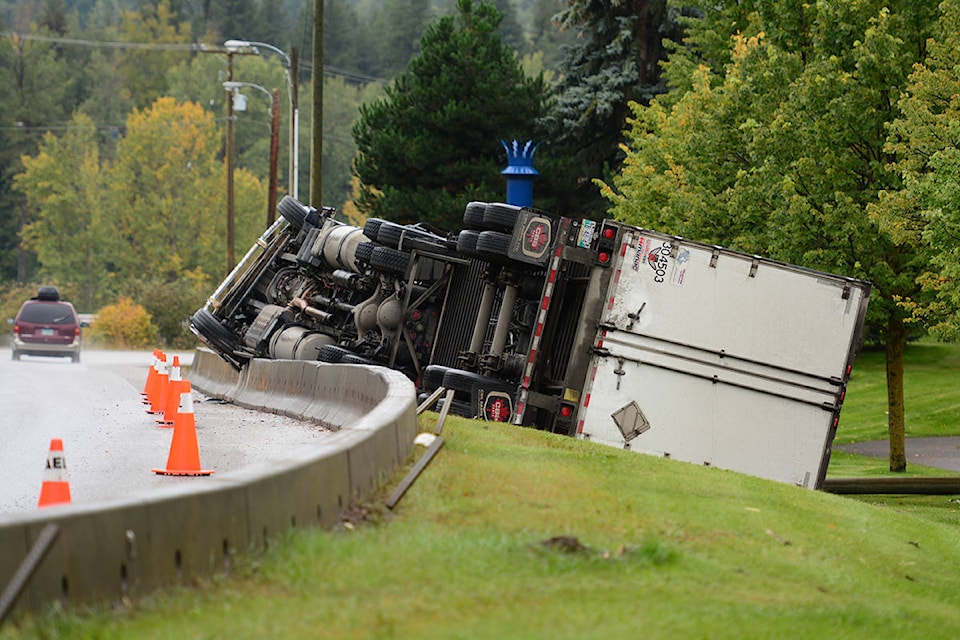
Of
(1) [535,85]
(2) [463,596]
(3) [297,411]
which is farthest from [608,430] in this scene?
(1) [535,85]

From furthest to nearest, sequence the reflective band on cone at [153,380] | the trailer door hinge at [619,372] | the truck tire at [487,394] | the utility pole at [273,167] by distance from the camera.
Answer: the utility pole at [273,167] → the reflective band on cone at [153,380] → the truck tire at [487,394] → the trailer door hinge at [619,372]

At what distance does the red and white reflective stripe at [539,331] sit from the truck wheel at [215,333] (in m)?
9.47

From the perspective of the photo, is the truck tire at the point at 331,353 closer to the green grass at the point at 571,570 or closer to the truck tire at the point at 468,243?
the truck tire at the point at 468,243

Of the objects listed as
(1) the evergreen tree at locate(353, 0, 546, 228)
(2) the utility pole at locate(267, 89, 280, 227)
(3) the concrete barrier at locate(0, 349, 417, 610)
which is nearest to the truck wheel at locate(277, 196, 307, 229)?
(3) the concrete barrier at locate(0, 349, 417, 610)

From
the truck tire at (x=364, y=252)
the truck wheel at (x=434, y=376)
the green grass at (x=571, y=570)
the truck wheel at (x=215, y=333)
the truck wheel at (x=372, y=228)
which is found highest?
the truck wheel at (x=372, y=228)

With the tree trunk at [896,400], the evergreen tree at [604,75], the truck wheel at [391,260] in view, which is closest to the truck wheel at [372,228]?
the truck wheel at [391,260]

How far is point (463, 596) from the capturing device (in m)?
7.00

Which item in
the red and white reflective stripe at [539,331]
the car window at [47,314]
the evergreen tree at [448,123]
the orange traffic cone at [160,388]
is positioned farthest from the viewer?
the evergreen tree at [448,123]

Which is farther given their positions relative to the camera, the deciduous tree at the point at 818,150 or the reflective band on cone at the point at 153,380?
the reflective band on cone at the point at 153,380

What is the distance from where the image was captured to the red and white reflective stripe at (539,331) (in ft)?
56.9

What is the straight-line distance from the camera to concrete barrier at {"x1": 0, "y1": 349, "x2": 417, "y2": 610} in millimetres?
6199

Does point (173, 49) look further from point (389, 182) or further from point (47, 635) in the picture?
point (47, 635)

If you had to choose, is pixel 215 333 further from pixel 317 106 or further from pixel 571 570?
pixel 571 570

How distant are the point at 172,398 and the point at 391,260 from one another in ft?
11.5
